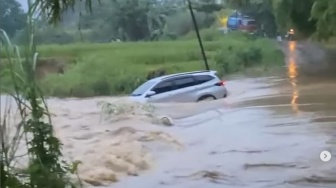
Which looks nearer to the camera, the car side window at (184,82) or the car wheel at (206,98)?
the car side window at (184,82)

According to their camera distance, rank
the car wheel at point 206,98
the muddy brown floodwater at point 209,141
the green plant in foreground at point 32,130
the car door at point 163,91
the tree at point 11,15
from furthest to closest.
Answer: the car wheel at point 206,98, the car door at point 163,91, the muddy brown floodwater at point 209,141, the tree at point 11,15, the green plant in foreground at point 32,130

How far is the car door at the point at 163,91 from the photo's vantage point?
415cm

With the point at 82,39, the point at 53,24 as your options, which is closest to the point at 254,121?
the point at 82,39

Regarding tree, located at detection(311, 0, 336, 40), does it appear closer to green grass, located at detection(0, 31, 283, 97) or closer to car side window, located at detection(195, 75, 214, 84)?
green grass, located at detection(0, 31, 283, 97)

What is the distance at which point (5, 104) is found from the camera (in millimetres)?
2818

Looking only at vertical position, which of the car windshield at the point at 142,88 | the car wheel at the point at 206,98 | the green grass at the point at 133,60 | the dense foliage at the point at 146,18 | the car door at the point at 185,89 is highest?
the dense foliage at the point at 146,18

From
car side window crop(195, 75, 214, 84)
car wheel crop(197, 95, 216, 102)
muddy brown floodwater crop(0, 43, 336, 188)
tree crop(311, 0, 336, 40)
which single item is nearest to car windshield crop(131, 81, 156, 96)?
muddy brown floodwater crop(0, 43, 336, 188)

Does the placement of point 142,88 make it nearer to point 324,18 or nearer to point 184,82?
point 184,82

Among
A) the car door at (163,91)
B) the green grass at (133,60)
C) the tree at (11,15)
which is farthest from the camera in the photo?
the car door at (163,91)

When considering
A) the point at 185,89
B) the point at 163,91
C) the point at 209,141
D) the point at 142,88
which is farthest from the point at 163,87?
the point at 209,141

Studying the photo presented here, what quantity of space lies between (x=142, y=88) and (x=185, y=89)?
45 centimetres

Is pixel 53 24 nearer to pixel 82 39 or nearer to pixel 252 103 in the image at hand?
pixel 82 39

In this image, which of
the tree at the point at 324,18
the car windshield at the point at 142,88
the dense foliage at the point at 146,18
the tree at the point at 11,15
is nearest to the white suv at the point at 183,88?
the car windshield at the point at 142,88

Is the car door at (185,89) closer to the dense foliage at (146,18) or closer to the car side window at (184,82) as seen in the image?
the car side window at (184,82)
